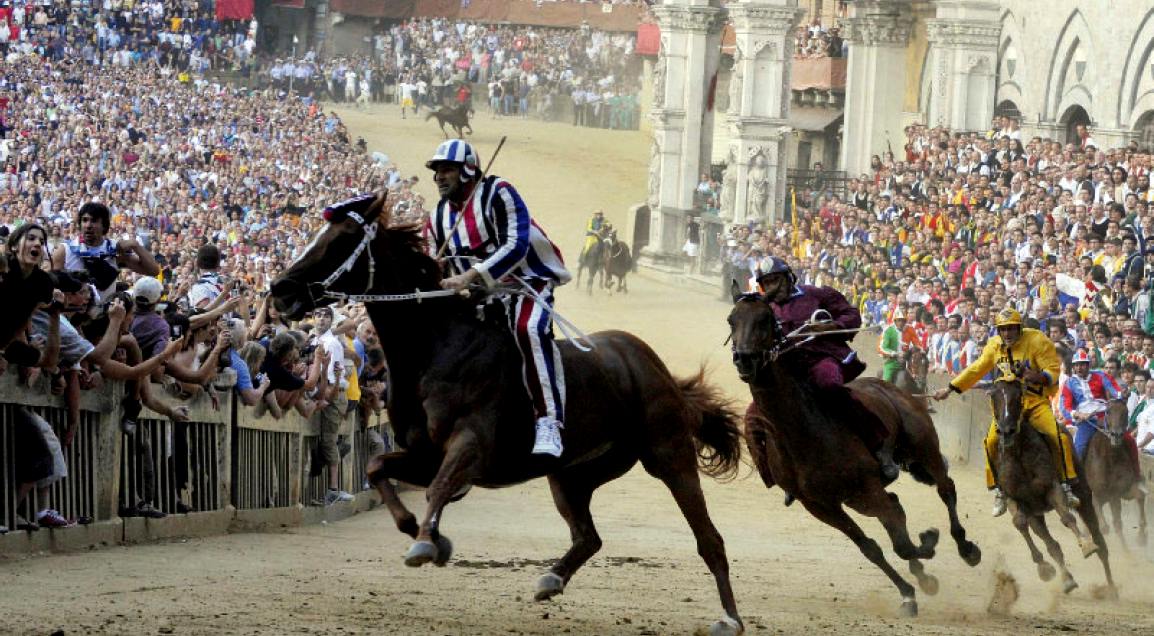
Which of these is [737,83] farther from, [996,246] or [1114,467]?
[1114,467]

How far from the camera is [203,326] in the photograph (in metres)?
13.8

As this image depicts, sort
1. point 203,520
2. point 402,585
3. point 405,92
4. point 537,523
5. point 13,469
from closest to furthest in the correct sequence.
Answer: point 13,469
point 402,585
point 203,520
point 537,523
point 405,92

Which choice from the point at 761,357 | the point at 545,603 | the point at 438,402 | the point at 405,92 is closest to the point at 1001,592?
the point at 761,357

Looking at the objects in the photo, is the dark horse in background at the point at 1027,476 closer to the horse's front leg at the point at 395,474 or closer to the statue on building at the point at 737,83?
the horse's front leg at the point at 395,474

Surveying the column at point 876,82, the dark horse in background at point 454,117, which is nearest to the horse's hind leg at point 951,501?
the column at point 876,82

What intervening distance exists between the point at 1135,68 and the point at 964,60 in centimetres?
583

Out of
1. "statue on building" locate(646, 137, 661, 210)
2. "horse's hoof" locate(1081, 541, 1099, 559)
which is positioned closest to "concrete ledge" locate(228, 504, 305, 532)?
"horse's hoof" locate(1081, 541, 1099, 559)

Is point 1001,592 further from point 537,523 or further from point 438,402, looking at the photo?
point 537,523

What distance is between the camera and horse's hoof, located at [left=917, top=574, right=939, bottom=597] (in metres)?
13.9

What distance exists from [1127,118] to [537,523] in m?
22.1

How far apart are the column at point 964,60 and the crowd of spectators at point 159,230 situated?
38.6 ft

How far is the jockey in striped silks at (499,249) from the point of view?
10.9 meters

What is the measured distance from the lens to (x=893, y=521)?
13609 mm

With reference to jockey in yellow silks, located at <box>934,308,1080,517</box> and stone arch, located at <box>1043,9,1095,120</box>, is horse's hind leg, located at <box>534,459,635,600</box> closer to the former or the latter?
jockey in yellow silks, located at <box>934,308,1080,517</box>
